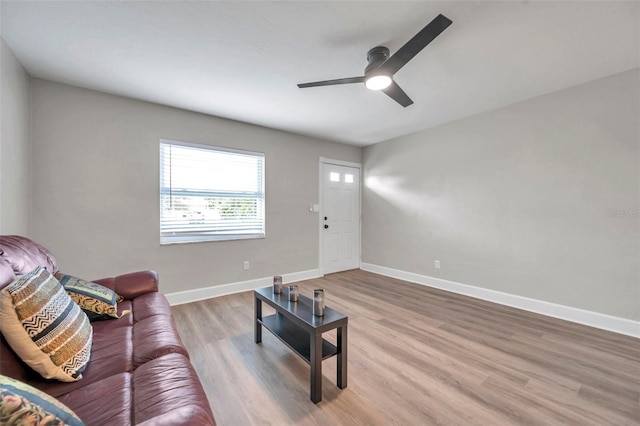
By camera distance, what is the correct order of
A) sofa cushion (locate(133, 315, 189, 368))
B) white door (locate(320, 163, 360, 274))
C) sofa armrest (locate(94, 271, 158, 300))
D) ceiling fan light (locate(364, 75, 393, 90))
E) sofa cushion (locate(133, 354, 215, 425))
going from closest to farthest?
sofa cushion (locate(133, 354, 215, 425)) < sofa cushion (locate(133, 315, 189, 368)) < ceiling fan light (locate(364, 75, 393, 90)) < sofa armrest (locate(94, 271, 158, 300)) < white door (locate(320, 163, 360, 274))

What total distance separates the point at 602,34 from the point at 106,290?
161 inches

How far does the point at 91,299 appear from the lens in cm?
171

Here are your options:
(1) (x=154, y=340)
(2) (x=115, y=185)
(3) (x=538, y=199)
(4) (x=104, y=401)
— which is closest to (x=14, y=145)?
(2) (x=115, y=185)

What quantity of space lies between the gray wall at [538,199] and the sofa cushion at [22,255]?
4.25 metres

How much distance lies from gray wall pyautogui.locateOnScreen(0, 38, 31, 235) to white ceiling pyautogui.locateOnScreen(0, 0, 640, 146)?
0.17 m

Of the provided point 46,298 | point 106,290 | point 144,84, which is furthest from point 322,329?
point 144,84

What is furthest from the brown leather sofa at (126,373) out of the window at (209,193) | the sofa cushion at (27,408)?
the window at (209,193)

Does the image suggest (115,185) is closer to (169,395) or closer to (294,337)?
(294,337)

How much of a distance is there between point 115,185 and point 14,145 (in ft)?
2.72

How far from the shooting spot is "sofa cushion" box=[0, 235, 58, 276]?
1384mm

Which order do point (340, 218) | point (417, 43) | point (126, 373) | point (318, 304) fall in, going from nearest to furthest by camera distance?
1. point (126, 373)
2. point (417, 43)
3. point (318, 304)
4. point (340, 218)

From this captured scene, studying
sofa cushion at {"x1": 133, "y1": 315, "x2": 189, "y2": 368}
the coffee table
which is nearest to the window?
the coffee table

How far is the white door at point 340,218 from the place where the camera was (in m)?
4.75

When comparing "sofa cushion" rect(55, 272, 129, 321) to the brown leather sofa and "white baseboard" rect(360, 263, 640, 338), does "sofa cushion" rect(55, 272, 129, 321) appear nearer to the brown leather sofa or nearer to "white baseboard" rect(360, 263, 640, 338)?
the brown leather sofa
